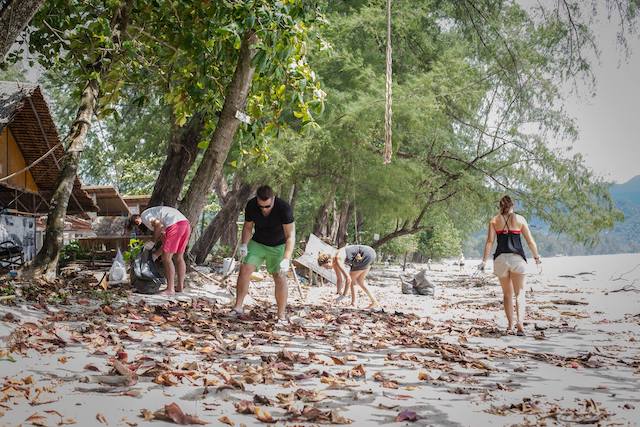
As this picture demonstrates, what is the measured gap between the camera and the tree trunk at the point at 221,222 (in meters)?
21.1

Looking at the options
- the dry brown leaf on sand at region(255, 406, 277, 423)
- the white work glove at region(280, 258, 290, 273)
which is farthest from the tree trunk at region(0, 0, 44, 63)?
the white work glove at region(280, 258, 290, 273)

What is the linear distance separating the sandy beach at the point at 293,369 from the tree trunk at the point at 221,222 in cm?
1139

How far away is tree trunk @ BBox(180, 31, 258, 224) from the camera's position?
10305mm

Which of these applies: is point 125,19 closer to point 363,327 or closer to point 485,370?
point 363,327

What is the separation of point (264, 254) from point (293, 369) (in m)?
2.98

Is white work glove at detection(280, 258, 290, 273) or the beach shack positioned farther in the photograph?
the beach shack

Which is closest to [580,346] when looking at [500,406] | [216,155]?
[500,406]

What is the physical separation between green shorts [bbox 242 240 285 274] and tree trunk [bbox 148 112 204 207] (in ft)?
19.9

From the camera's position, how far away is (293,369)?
556 cm

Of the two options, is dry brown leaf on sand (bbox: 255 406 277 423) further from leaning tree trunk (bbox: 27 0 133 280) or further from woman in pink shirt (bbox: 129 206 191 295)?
leaning tree trunk (bbox: 27 0 133 280)

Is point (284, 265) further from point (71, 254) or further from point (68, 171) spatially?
point (71, 254)

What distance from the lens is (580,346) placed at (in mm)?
7680

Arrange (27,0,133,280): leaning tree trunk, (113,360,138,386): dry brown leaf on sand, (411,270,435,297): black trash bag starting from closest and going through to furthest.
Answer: (113,360,138,386): dry brown leaf on sand → (27,0,133,280): leaning tree trunk → (411,270,435,297): black trash bag

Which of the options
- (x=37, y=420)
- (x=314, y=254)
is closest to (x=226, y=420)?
(x=37, y=420)
